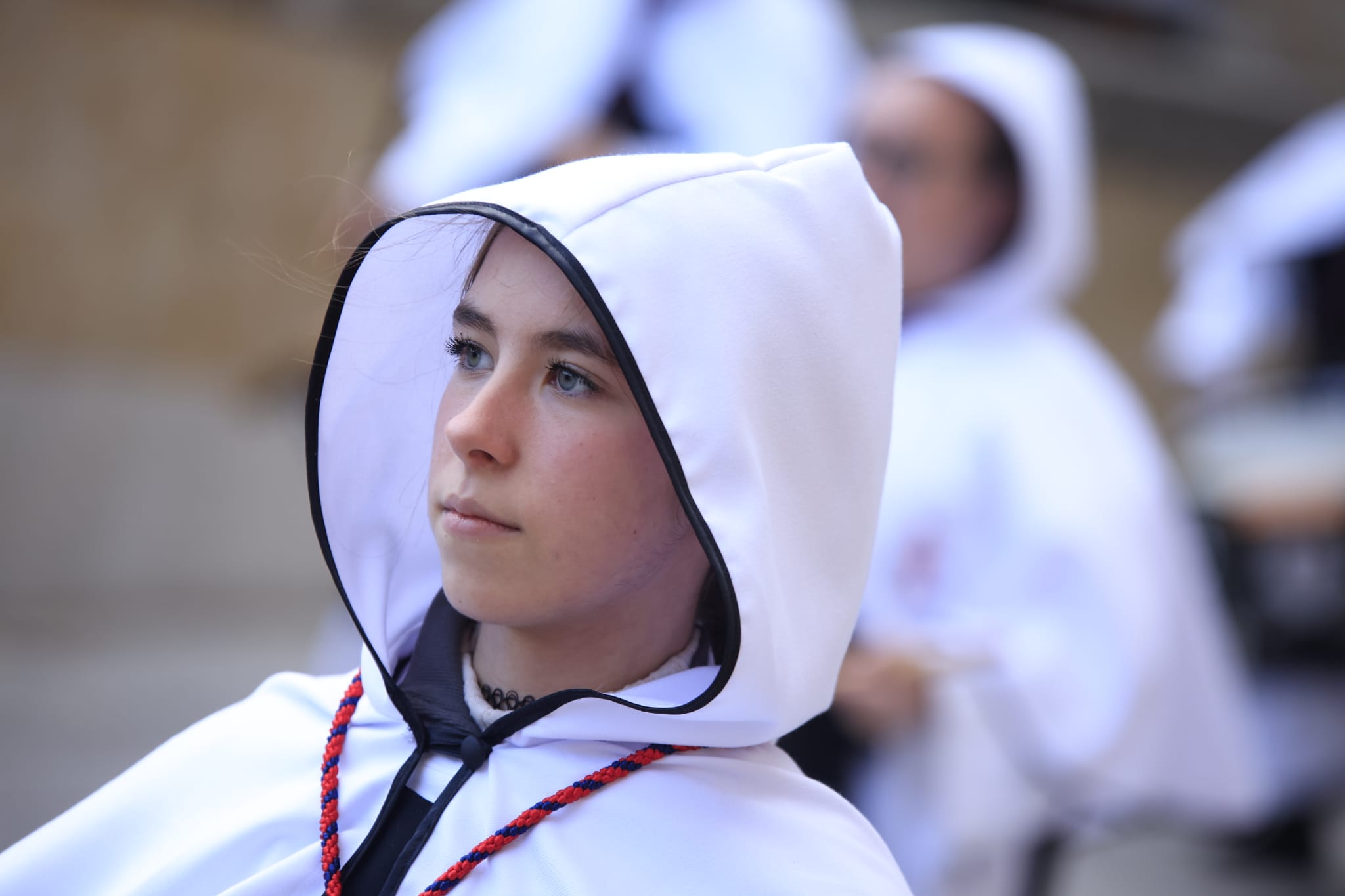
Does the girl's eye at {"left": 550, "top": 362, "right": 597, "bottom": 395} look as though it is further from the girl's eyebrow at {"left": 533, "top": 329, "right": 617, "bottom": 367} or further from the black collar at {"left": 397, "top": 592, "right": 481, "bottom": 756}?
the black collar at {"left": 397, "top": 592, "right": 481, "bottom": 756}

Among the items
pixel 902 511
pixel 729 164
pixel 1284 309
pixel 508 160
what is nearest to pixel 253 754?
pixel 729 164

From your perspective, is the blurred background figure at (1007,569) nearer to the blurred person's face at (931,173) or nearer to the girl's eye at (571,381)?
the blurred person's face at (931,173)

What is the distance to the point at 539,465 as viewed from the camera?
4.13 ft

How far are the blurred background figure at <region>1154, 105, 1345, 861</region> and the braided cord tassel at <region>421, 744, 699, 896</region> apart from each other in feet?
13.0

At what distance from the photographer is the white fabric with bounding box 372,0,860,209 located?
3.38 meters

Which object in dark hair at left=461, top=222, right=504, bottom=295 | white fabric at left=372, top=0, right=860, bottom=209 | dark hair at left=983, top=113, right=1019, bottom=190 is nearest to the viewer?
dark hair at left=461, top=222, right=504, bottom=295

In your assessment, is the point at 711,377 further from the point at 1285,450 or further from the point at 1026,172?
the point at 1285,450

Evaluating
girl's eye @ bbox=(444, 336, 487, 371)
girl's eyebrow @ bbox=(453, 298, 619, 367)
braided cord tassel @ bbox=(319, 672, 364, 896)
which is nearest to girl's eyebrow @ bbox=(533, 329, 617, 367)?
girl's eyebrow @ bbox=(453, 298, 619, 367)

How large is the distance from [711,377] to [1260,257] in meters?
5.34

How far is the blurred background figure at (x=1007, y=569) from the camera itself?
110 inches

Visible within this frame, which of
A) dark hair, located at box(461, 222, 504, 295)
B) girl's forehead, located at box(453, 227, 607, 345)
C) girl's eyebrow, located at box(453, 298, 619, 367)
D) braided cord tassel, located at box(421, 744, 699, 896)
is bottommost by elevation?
braided cord tassel, located at box(421, 744, 699, 896)

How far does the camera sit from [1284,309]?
5910 mm

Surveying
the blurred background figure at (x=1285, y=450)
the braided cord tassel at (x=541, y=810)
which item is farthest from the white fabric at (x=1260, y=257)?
the braided cord tassel at (x=541, y=810)

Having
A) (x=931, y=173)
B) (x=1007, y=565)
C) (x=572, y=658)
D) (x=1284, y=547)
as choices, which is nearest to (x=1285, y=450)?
(x=1284, y=547)
